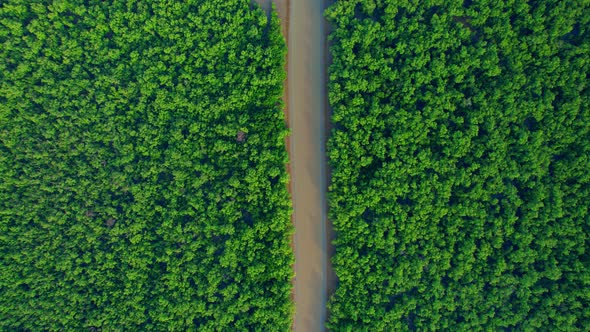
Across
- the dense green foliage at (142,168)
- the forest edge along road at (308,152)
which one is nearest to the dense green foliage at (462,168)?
the forest edge along road at (308,152)

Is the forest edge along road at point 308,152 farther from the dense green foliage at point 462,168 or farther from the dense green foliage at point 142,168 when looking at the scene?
the dense green foliage at point 462,168

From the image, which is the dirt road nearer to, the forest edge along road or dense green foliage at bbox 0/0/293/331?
the forest edge along road

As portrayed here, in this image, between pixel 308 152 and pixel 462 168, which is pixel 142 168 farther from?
pixel 462 168

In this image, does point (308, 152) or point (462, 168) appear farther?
point (308, 152)

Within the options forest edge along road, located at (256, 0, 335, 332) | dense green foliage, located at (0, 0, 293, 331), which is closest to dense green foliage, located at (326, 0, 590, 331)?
forest edge along road, located at (256, 0, 335, 332)

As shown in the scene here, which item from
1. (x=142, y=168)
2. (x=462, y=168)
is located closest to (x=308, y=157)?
(x=462, y=168)

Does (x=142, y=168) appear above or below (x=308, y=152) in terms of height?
below

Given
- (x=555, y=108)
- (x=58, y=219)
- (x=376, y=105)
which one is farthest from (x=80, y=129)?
(x=555, y=108)
